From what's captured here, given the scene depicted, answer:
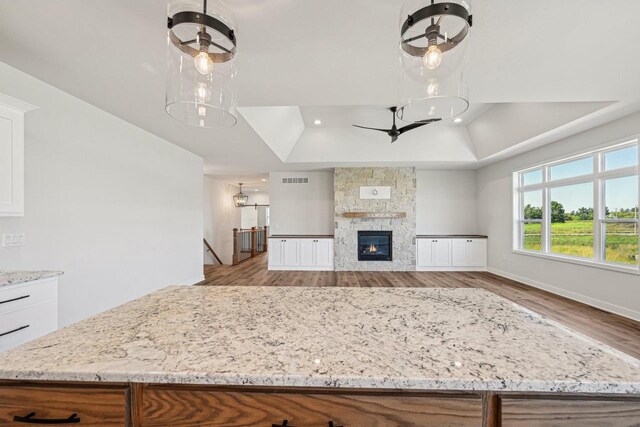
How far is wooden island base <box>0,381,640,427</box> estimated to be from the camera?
0.68 m

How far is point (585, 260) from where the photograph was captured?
4.04 m

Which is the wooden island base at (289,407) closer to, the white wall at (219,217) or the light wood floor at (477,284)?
the light wood floor at (477,284)

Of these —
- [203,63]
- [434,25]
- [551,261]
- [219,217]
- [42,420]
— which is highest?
[434,25]

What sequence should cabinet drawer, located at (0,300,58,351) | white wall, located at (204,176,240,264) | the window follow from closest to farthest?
cabinet drawer, located at (0,300,58,351) → the window → white wall, located at (204,176,240,264)

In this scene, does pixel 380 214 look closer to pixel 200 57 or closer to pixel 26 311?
pixel 200 57

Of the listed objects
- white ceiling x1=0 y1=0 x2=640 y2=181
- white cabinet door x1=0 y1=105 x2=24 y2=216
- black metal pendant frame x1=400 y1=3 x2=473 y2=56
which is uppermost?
white ceiling x1=0 y1=0 x2=640 y2=181

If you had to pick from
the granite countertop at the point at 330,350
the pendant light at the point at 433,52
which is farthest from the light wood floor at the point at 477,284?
the pendant light at the point at 433,52

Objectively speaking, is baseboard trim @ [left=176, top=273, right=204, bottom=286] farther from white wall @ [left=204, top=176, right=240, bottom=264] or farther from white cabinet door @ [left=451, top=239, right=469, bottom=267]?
white cabinet door @ [left=451, top=239, right=469, bottom=267]

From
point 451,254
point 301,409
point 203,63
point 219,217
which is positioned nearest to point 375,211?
point 451,254

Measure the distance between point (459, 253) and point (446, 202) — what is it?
4.52 ft

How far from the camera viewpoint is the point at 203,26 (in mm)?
1286

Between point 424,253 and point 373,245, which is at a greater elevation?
point 373,245

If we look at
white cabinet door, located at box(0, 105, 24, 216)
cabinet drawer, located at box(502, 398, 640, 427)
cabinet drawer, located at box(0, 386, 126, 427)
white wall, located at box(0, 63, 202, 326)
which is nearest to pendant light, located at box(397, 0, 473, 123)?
cabinet drawer, located at box(502, 398, 640, 427)

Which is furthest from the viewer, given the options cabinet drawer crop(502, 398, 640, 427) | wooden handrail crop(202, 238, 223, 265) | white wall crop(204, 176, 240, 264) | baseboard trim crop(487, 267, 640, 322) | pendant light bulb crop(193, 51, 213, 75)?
white wall crop(204, 176, 240, 264)
